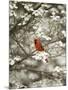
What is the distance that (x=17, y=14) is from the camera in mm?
2150

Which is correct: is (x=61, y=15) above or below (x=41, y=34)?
above

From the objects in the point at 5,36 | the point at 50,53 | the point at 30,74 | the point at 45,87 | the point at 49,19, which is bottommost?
the point at 45,87

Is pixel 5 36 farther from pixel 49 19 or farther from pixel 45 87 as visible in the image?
pixel 45 87

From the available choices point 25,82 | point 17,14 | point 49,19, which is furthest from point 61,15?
point 25,82

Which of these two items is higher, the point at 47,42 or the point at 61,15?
the point at 61,15

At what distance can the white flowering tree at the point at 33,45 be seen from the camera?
2129 mm

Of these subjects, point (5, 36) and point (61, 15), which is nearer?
point (5, 36)

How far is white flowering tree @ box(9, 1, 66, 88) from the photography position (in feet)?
6.99

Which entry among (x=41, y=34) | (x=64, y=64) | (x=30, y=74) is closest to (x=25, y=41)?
(x=41, y=34)

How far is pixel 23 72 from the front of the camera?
84.1 inches

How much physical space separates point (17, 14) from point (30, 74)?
58 cm

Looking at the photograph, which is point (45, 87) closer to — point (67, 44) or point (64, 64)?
point (64, 64)

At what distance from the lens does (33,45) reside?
7.13 feet

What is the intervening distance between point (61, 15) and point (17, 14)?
44cm
